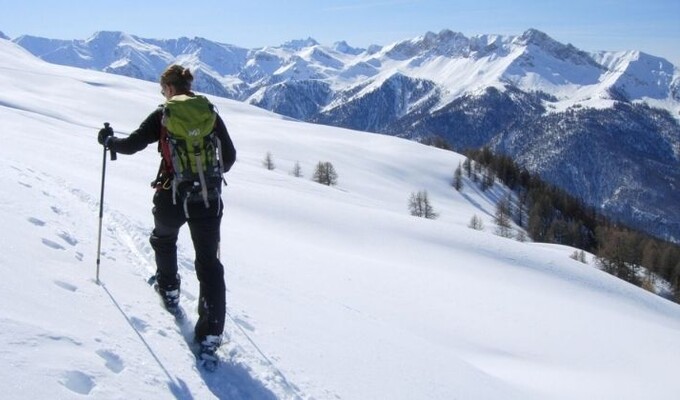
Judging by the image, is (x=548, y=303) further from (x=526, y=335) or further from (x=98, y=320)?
(x=98, y=320)

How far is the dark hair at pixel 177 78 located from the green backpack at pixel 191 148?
24 centimetres

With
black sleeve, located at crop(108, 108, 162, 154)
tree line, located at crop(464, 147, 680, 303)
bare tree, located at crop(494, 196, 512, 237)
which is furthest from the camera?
tree line, located at crop(464, 147, 680, 303)

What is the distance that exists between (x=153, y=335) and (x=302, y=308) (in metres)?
3.99

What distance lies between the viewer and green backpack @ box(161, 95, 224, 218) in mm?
6328

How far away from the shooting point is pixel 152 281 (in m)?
8.19

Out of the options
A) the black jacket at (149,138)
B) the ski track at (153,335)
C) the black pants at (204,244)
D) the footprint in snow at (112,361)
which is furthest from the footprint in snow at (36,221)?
the footprint in snow at (112,361)

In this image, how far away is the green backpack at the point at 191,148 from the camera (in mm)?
6328

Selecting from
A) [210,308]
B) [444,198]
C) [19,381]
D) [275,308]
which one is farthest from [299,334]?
[444,198]

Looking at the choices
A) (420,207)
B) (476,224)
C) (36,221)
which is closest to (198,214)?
(36,221)

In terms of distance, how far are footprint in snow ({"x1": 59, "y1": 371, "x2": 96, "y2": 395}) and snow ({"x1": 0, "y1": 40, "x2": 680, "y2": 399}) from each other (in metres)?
0.01

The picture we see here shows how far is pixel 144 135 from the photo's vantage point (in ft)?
21.8

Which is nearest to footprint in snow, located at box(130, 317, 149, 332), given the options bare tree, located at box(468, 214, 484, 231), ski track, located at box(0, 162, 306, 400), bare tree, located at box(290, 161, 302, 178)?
ski track, located at box(0, 162, 306, 400)

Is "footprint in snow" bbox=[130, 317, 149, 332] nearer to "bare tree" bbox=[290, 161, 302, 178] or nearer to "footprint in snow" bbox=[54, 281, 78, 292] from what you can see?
"footprint in snow" bbox=[54, 281, 78, 292]

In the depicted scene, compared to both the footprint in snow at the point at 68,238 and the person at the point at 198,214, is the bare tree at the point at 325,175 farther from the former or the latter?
the person at the point at 198,214
